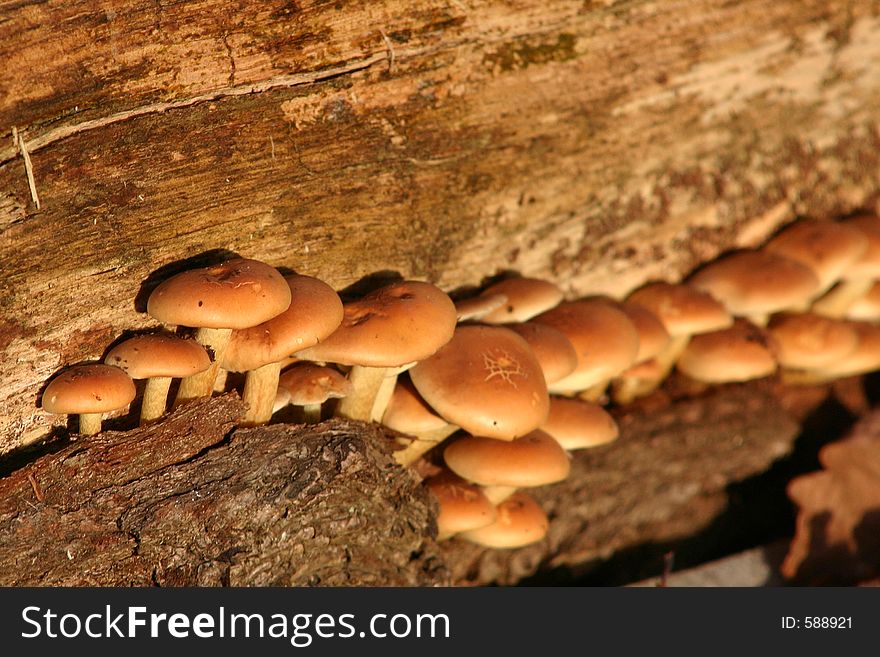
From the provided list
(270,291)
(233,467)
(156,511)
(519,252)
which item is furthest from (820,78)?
(156,511)

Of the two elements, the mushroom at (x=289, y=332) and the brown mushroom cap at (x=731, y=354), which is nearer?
the mushroom at (x=289, y=332)

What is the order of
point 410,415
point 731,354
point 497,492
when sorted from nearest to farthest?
1. point 410,415
2. point 497,492
3. point 731,354

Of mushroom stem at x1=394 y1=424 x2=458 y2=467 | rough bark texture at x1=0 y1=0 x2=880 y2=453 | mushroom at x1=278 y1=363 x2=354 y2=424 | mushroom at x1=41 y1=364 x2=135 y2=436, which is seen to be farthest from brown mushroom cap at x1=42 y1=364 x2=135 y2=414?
mushroom stem at x1=394 y1=424 x2=458 y2=467

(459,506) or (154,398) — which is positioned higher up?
(154,398)

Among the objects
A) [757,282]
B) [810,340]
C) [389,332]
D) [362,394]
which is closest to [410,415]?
[362,394]

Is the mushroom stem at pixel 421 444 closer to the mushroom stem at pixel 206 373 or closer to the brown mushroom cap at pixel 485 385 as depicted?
the brown mushroom cap at pixel 485 385

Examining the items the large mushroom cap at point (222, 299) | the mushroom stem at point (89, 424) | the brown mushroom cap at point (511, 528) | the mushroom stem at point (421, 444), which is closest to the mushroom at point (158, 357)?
the large mushroom cap at point (222, 299)

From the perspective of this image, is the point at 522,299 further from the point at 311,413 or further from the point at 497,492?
the point at 311,413

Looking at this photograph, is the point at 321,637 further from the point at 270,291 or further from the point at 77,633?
the point at 270,291
